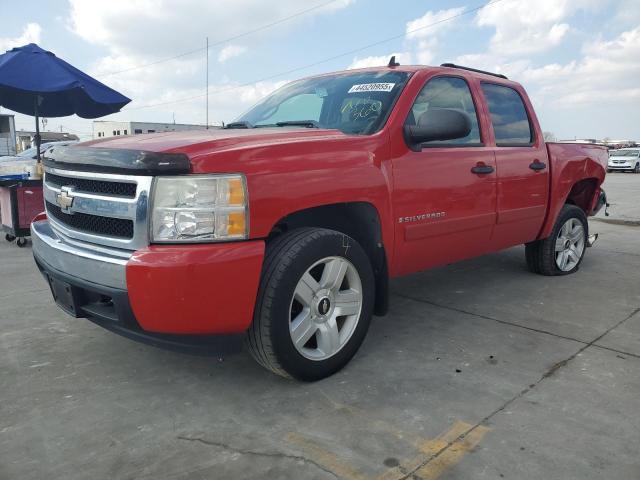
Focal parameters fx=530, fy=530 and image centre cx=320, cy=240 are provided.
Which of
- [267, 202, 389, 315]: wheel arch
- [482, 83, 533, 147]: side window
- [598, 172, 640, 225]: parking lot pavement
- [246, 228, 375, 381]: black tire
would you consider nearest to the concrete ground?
[246, 228, 375, 381]: black tire

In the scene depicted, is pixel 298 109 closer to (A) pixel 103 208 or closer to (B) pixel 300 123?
(B) pixel 300 123

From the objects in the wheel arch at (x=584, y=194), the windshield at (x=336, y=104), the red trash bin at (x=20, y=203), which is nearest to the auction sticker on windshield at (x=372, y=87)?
the windshield at (x=336, y=104)

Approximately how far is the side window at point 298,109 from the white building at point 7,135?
28003 mm

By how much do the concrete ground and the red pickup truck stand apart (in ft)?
1.13

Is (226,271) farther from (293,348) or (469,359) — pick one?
(469,359)

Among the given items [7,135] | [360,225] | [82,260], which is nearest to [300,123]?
[360,225]

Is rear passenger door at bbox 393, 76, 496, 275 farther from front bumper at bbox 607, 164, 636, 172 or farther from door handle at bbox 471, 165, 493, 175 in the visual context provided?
front bumper at bbox 607, 164, 636, 172

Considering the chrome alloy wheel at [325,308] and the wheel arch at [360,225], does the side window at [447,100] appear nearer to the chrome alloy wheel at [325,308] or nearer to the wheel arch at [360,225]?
the wheel arch at [360,225]

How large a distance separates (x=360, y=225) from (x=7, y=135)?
107 ft

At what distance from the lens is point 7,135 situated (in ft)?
97.6

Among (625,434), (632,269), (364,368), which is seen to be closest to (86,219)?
(364,368)

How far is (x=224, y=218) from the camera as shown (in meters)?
2.32

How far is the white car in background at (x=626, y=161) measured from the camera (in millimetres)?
29562

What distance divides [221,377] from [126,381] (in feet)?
1.66
